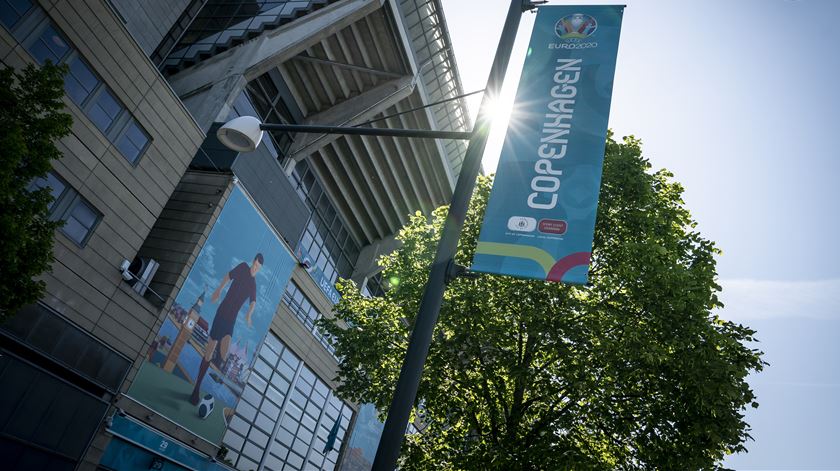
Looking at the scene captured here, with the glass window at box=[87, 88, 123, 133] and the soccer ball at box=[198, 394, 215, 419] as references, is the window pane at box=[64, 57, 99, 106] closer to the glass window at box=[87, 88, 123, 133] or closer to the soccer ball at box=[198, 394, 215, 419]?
the glass window at box=[87, 88, 123, 133]

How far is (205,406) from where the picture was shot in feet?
71.8

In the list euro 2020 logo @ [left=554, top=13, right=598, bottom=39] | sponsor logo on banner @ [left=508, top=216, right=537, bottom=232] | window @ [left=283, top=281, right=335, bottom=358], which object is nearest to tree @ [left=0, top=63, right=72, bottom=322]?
sponsor logo on banner @ [left=508, top=216, right=537, bottom=232]

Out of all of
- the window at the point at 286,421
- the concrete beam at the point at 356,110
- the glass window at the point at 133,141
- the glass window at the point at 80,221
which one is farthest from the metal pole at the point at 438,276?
the concrete beam at the point at 356,110

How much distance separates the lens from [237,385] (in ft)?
78.5

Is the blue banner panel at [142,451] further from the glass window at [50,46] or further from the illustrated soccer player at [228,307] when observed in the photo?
the glass window at [50,46]

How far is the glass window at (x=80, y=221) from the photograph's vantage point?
17.1m

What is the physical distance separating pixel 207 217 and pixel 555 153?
17924mm

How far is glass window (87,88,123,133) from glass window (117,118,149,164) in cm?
60

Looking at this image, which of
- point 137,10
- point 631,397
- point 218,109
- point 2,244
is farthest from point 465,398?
point 137,10

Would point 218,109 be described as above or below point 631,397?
above

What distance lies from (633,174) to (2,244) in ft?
43.6

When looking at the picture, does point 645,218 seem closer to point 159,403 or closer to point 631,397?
point 631,397

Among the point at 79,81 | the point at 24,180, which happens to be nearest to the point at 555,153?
the point at 24,180

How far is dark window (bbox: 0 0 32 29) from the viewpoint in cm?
1534
